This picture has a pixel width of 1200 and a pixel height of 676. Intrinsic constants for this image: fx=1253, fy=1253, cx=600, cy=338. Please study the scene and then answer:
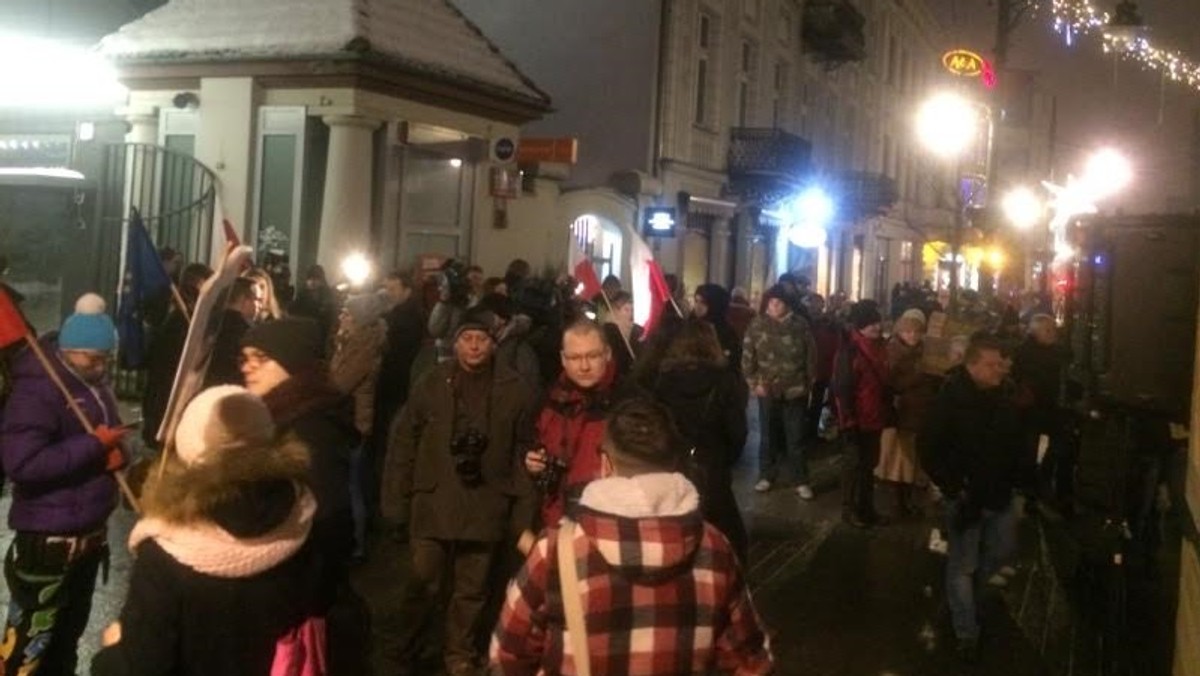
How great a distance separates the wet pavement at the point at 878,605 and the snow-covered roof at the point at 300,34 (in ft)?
22.7

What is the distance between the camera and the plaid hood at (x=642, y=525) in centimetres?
288

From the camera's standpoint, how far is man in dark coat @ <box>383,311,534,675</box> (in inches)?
221

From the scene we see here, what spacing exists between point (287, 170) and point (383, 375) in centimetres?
664

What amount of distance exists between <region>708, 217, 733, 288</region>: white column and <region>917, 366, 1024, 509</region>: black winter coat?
62.5 ft

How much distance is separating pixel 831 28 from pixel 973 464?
24932 mm

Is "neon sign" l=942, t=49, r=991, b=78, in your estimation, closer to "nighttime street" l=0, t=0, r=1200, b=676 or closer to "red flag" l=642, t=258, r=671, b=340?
"nighttime street" l=0, t=0, r=1200, b=676

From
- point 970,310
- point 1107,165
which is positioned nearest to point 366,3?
point 970,310

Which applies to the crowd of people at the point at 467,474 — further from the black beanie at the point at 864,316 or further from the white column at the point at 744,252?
the white column at the point at 744,252

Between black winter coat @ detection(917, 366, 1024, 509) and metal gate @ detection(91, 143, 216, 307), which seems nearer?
black winter coat @ detection(917, 366, 1024, 509)

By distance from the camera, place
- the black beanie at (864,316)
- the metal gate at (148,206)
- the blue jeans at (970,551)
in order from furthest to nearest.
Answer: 1. the metal gate at (148,206)
2. the black beanie at (864,316)
3. the blue jeans at (970,551)

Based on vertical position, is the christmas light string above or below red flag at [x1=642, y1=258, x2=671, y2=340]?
above

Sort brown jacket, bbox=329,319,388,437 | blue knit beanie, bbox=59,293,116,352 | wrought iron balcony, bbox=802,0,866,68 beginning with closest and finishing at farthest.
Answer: blue knit beanie, bbox=59,293,116,352, brown jacket, bbox=329,319,388,437, wrought iron balcony, bbox=802,0,866,68

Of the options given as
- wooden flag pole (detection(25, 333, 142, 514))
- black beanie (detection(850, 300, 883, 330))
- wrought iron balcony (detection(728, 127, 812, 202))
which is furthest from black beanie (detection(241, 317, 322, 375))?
wrought iron balcony (detection(728, 127, 812, 202))

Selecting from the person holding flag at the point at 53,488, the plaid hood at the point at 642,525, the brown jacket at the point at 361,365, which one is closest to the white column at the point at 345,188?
the brown jacket at the point at 361,365
